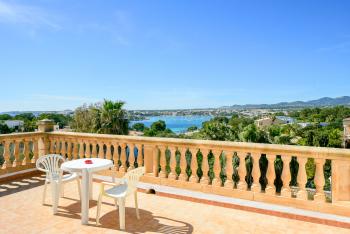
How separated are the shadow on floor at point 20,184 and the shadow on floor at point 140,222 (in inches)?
69.5

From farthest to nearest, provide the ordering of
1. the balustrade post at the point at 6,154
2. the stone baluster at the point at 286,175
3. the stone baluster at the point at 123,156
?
the balustrade post at the point at 6,154 → the stone baluster at the point at 123,156 → the stone baluster at the point at 286,175

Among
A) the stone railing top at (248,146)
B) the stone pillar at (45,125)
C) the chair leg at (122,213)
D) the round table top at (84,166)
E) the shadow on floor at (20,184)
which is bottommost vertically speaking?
the shadow on floor at (20,184)

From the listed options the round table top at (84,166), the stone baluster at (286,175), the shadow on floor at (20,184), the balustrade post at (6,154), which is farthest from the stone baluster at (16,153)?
the stone baluster at (286,175)

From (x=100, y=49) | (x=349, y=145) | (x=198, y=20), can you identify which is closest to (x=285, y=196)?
(x=198, y=20)

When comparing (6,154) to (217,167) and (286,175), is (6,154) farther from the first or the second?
(286,175)

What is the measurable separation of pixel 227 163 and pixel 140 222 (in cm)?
180

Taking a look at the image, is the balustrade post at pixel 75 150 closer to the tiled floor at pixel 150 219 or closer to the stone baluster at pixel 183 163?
the tiled floor at pixel 150 219

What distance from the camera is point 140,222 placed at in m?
3.92

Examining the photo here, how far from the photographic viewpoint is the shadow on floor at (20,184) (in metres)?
5.46

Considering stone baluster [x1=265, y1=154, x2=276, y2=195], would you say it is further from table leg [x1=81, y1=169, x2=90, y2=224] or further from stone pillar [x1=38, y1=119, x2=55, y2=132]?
stone pillar [x1=38, y1=119, x2=55, y2=132]

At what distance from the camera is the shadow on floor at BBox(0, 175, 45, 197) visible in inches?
215

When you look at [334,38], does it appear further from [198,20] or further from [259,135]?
[198,20]

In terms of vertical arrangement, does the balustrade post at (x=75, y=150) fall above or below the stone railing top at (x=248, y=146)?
below

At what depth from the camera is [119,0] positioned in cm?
929
